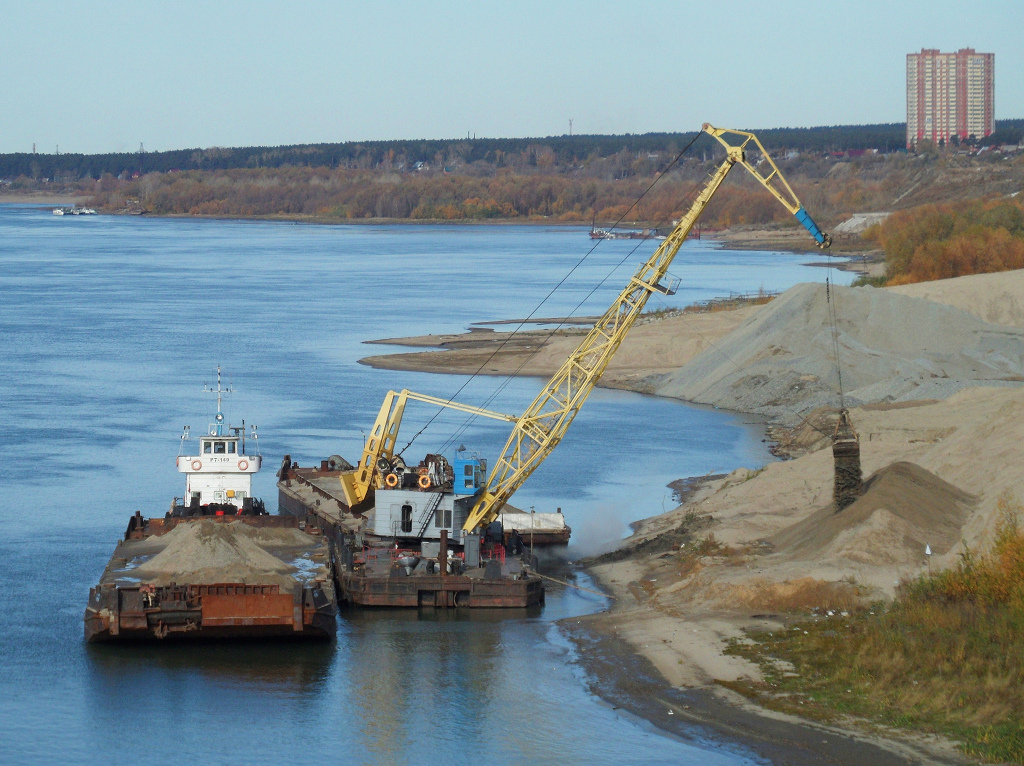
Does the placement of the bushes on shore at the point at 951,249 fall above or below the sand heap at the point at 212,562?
above

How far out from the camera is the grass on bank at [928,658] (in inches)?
996

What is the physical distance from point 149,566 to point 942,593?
1687cm

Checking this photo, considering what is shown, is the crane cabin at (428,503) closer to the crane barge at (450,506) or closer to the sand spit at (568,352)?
the crane barge at (450,506)

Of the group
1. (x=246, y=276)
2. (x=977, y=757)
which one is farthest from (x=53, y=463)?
(x=246, y=276)

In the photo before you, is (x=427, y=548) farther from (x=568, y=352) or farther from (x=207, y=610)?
(x=568, y=352)

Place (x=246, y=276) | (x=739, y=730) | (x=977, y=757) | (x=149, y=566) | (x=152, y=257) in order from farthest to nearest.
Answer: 1. (x=152, y=257)
2. (x=246, y=276)
3. (x=149, y=566)
4. (x=739, y=730)
5. (x=977, y=757)

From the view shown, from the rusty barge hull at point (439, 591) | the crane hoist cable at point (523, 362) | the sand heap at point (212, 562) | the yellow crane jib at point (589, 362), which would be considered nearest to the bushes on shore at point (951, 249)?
the crane hoist cable at point (523, 362)

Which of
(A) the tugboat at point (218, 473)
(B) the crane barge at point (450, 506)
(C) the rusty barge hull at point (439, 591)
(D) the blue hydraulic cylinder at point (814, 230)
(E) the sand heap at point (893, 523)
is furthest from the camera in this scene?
(A) the tugboat at point (218, 473)

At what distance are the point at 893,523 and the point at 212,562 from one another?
49.4 ft

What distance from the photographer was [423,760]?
25734 millimetres

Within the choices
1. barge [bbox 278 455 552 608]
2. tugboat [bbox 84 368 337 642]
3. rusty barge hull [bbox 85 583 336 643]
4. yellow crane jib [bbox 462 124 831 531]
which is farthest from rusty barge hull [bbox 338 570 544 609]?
rusty barge hull [bbox 85 583 336 643]

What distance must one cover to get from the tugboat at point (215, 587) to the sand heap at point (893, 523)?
37.0 ft

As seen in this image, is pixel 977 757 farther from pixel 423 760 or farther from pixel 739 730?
pixel 423 760

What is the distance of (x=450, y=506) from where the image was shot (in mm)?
36438
